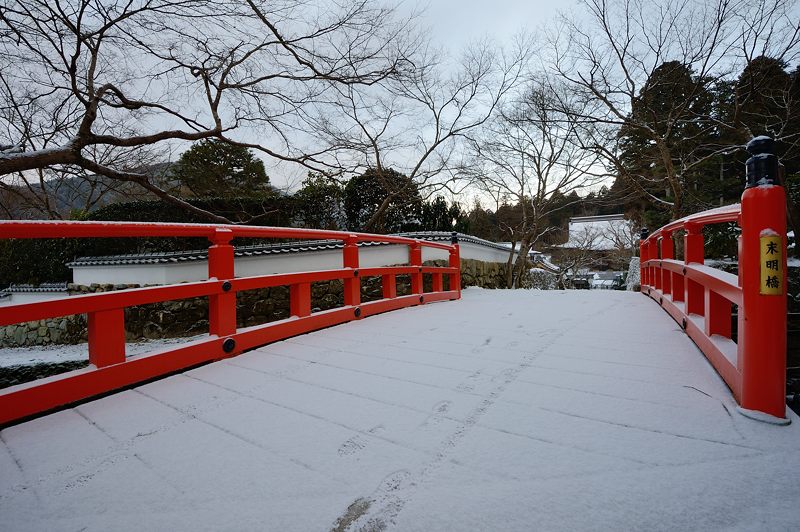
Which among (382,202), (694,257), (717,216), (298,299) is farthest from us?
(382,202)

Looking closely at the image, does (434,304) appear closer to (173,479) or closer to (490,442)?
(490,442)

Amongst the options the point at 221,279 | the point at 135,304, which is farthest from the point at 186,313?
the point at 135,304

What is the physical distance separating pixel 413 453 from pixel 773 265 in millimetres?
1373

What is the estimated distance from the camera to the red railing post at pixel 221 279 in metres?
2.27

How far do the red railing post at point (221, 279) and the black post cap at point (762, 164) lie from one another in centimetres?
249

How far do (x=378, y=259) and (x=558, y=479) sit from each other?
26.6 ft

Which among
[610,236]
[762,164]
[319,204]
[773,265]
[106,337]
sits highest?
[319,204]

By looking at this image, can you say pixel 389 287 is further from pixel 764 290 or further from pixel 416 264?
pixel 764 290

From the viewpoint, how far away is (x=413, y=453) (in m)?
1.17

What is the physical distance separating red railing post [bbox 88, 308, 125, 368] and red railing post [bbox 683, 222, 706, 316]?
10.6 ft

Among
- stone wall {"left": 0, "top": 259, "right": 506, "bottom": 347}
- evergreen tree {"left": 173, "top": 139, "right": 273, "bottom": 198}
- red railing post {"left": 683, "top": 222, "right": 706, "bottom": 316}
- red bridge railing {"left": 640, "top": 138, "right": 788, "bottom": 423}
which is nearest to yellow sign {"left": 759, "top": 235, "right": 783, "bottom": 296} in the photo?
red bridge railing {"left": 640, "top": 138, "right": 788, "bottom": 423}

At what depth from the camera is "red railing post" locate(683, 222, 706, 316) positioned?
2.46 metres

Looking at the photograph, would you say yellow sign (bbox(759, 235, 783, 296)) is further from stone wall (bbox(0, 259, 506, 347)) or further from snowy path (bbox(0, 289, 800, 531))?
stone wall (bbox(0, 259, 506, 347))

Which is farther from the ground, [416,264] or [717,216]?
[717,216]
